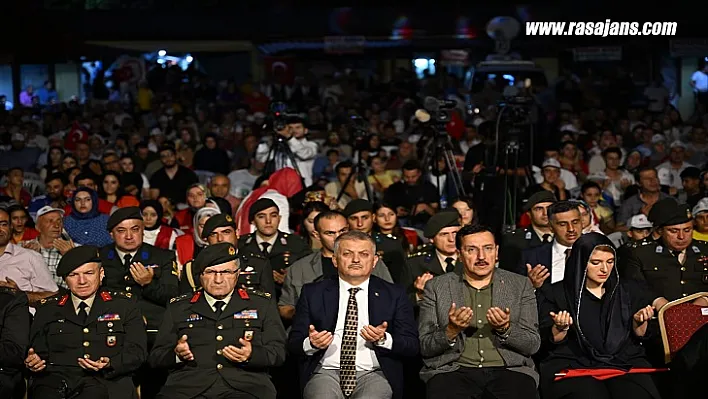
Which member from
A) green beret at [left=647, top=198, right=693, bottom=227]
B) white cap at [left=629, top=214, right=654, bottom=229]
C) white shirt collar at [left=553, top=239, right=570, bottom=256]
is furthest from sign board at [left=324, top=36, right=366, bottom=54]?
green beret at [left=647, top=198, right=693, bottom=227]

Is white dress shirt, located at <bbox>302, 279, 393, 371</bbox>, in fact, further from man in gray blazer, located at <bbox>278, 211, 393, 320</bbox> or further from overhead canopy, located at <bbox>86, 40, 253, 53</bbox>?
overhead canopy, located at <bbox>86, 40, 253, 53</bbox>

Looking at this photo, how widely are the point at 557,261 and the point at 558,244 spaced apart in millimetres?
109

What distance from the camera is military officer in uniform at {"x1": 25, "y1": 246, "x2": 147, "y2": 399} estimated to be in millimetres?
6066

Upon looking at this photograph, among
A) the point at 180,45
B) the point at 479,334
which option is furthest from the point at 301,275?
the point at 180,45

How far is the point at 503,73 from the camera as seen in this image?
1603cm

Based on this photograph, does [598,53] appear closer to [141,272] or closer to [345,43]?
[345,43]

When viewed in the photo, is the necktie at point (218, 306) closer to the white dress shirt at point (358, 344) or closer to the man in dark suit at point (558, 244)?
the white dress shirt at point (358, 344)

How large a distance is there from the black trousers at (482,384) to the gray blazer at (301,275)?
1070 millimetres

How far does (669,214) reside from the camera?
279 inches

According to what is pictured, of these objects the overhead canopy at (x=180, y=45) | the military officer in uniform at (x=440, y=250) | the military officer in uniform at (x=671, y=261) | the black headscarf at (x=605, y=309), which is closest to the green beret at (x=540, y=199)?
the military officer in uniform at (x=440, y=250)

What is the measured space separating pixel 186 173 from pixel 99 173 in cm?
84

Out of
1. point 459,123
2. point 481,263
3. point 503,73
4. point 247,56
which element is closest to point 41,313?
point 481,263

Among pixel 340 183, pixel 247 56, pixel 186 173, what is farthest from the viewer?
pixel 247 56

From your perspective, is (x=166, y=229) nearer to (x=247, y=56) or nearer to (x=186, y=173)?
(x=186, y=173)
